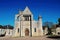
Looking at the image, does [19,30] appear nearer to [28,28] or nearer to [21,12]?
[28,28]

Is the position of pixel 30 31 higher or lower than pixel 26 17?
lower

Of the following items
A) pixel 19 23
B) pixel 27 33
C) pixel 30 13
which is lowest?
pixel 27 33

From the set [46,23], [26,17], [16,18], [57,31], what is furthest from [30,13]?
[46,23]

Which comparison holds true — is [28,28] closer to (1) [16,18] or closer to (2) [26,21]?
(2) [26,21]

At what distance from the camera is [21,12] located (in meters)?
42.9

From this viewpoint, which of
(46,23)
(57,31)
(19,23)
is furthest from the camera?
(46,23)

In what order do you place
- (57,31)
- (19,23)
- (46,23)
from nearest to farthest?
(19,23) < (57,31) < (46,23)

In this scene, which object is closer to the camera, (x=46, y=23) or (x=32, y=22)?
(x=32, y=22)

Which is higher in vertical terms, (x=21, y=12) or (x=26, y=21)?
(x=21, y=12)

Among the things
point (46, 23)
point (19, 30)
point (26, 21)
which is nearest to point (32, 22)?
point (26, 21)

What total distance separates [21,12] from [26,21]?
4022 millimetres

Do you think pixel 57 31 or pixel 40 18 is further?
pixel 57 31

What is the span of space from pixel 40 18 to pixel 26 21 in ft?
15.1

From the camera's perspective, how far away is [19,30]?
40500 mm
